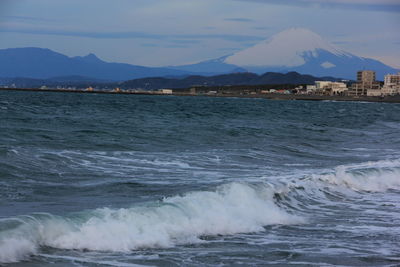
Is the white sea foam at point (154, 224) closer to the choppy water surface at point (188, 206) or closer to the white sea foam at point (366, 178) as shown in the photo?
the choppy water surface at point (188, 206)

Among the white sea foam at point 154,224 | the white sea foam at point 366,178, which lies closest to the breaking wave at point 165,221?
the white sea foam at point 154,224

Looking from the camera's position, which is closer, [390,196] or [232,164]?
[390,196]

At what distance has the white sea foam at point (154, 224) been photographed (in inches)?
330

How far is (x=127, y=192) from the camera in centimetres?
1227

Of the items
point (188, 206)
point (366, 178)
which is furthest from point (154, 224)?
point (366, 178)

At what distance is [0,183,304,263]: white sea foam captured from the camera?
8.38 metres

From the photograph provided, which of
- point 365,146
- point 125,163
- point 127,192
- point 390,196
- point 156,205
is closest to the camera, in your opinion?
point 156,205

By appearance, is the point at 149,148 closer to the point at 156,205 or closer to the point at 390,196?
the point at 390,196

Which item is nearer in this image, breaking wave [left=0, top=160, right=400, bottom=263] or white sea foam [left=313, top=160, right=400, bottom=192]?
breaking wave [left=0, top=160, right=400, bottom=263]

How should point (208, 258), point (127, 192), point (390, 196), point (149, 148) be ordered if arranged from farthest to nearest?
point (149, 148) → point (390, 196) → point (127, 192) → point (208, 258)

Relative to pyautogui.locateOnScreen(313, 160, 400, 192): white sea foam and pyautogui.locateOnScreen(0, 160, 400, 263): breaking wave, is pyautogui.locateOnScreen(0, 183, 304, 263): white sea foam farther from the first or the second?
pyautogui.locateOnScreen(313, 160, 400, 192): white sea foam

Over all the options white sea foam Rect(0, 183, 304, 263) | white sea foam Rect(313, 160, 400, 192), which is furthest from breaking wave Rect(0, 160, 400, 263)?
white sea foam Rect(313, 160, 400, 192)

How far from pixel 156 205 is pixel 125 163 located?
20.7ft

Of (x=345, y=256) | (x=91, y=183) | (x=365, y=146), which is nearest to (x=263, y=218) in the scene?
(x=345, y=256)
